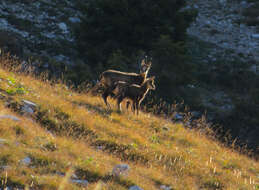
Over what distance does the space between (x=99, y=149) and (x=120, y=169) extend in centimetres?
124

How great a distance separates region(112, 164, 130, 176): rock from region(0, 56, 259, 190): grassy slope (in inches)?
4.2

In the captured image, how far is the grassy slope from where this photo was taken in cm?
545

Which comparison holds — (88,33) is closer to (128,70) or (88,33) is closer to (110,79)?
(128,70)

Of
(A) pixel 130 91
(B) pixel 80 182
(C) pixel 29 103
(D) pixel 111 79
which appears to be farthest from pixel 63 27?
(B) pixel 80 182

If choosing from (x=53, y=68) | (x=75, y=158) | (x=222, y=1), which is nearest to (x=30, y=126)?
(x=75, y=158)

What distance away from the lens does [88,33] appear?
1823cm

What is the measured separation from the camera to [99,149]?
23.7 ft

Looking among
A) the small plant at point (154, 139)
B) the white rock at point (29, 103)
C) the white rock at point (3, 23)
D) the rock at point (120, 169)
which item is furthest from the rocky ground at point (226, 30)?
the rock at point (120, 169)

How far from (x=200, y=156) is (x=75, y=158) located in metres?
3.63

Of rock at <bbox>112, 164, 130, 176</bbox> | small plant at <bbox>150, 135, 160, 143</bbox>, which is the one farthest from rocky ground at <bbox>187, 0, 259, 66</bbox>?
rock at <bbox>112, 164, 130, 176</bbox>

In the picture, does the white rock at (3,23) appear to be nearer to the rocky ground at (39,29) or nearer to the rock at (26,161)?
the rocky ground at (39,29)

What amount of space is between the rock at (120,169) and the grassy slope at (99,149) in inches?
4.2

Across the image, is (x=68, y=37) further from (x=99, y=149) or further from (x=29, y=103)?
(x=99, y=149)

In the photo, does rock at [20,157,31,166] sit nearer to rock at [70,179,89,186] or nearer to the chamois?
rock at [70,179,89,186]
